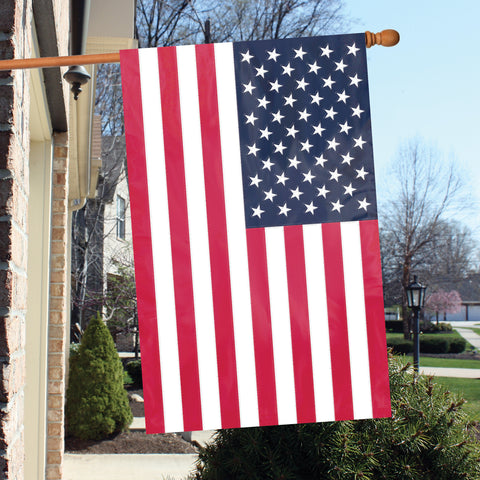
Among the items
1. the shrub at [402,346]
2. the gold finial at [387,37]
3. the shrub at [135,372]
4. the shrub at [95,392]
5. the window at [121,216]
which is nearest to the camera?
the gold finial at [387,37]

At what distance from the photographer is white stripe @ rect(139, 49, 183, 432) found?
214 centimetres

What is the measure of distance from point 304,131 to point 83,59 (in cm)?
91

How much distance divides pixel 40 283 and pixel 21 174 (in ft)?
7.85

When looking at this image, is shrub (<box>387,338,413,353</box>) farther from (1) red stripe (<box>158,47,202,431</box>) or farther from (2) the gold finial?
(2) the gold finial

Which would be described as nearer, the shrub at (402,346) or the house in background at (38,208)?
the house in background at (38,208)

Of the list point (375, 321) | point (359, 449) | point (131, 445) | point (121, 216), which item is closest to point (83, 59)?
point (375, 321)

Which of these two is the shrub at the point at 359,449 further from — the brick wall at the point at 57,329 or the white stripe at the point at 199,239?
the brick wall at the point at 57,329

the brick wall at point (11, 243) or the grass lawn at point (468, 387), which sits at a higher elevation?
the brick wall at point (11, 243)

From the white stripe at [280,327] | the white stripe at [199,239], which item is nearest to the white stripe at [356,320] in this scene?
the white stripe at [280,327]

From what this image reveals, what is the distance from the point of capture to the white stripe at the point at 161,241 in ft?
7.02

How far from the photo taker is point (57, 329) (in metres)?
4.27

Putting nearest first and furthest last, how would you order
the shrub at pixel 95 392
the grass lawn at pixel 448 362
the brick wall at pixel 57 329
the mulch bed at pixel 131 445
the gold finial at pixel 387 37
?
the gold finial at pixel 387 37
the brick wall at pixel 57 329
the mulch bed at pixel 131 445
the shrub at pixel 95 392
the grass lawn at pixel 448 362

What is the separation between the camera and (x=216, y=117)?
Result: 2.20 meters

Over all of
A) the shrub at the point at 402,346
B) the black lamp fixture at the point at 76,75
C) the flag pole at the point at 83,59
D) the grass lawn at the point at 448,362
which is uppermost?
the black lamp fixture at the point at 76,75
